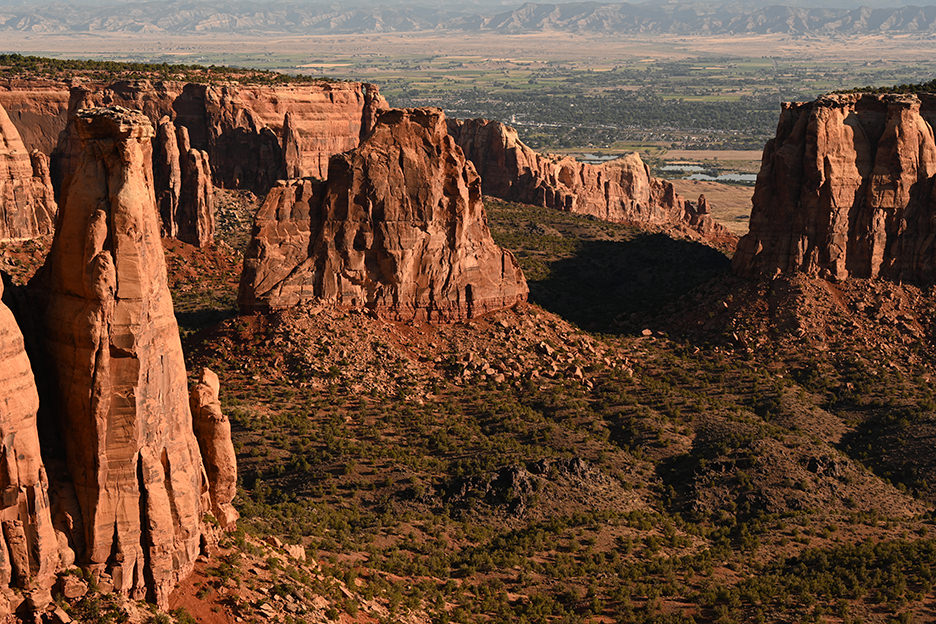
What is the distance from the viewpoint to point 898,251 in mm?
88875

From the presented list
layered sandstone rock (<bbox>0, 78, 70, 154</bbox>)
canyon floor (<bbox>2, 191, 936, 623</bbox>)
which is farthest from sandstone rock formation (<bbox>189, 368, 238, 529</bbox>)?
layered sandstone rock (<bbox>0, 78, 70, 154</bbox>)

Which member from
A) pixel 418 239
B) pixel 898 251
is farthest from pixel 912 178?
pixel 418 239

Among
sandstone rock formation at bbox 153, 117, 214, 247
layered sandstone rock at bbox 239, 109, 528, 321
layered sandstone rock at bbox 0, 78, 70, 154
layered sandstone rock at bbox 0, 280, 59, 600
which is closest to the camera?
layered sandstone rock at bbox 0, 280, 59, 600

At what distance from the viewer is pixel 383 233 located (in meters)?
74.3

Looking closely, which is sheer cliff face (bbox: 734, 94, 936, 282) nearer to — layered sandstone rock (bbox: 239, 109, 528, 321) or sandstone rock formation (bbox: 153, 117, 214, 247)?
layered sandstone rock (bbox: 239, 109, 528, 321)

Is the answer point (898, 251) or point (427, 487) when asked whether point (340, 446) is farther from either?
point (898, 251)

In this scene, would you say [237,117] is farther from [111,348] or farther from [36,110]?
[111,348]

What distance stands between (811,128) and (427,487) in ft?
142

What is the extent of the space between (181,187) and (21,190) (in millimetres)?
15914

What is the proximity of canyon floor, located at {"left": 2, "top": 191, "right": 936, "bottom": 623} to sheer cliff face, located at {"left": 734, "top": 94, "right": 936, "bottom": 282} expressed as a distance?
7.51 feet

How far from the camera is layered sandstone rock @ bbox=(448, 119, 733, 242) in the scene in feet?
483

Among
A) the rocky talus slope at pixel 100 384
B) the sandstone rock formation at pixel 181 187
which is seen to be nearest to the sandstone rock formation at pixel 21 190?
the sandstone rock formation at pixel 181 187

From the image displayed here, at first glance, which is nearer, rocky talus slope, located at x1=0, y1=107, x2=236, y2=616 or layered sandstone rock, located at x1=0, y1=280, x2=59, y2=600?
layered sandstone rock, located at x1=0, y1=280, x2=59, y2=600

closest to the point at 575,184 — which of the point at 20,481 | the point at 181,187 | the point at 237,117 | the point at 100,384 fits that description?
the point at 237,117
